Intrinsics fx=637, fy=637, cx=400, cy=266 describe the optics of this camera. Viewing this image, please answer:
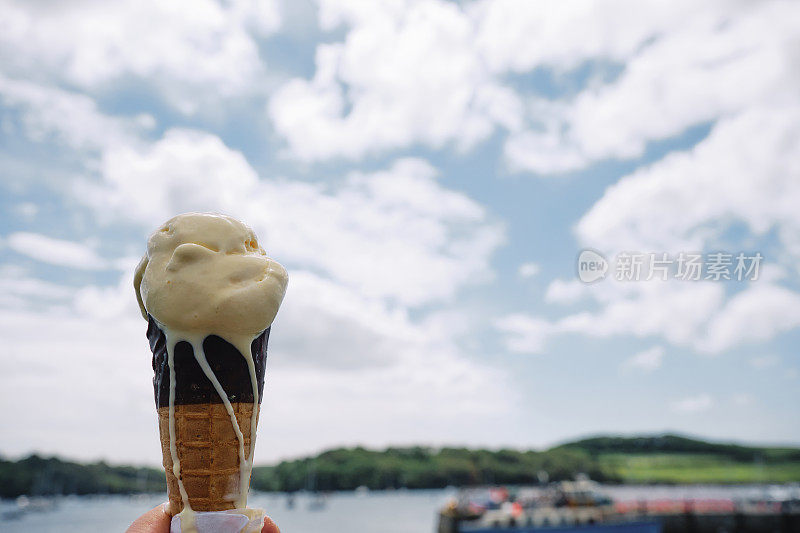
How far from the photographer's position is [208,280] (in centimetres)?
259

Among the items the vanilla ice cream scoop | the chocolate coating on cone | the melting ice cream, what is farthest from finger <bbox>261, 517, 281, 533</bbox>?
the vanilla ice cream scoop

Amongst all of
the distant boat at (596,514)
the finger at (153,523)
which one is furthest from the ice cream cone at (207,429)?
the distant boat at (596,514)

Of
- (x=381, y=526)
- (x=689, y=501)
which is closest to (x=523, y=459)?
(x=381, y=526)

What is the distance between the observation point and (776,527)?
41.4m

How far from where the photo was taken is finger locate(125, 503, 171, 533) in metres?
2.65

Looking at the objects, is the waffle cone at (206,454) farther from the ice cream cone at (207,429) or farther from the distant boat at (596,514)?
the distant boat at (596,514)

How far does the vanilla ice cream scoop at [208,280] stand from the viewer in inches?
102

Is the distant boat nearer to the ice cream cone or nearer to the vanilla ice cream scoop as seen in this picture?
the ice cream cone

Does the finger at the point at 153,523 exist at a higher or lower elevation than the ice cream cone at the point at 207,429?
lower

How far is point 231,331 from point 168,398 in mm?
404

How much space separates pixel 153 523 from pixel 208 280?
1.07 m

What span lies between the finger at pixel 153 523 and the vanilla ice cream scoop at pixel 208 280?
832 mm

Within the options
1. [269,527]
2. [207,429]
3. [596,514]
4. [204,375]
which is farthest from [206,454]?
[596,514]

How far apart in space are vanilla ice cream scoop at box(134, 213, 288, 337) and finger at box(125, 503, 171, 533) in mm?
832
